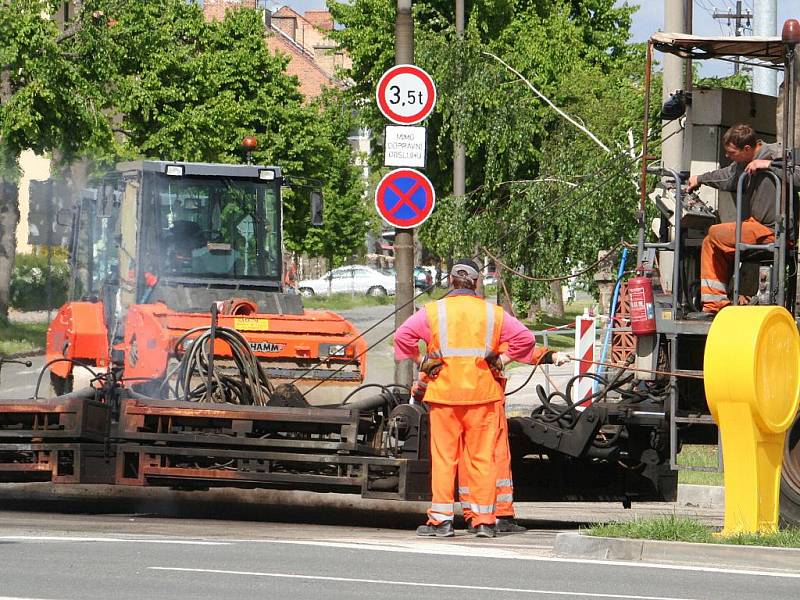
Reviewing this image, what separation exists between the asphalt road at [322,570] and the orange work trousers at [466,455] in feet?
0.71

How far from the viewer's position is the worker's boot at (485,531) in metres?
11.1

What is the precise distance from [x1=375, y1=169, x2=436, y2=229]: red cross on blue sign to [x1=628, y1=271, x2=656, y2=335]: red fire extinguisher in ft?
12.1

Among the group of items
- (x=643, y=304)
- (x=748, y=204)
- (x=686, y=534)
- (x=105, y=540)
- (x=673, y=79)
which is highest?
(x=673, y=79)

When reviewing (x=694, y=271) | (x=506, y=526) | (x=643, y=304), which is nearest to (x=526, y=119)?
(x=694, y=271)

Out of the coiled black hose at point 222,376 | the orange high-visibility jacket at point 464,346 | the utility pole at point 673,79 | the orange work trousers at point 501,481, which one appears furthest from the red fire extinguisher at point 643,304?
the coiled black hose at point 222,376

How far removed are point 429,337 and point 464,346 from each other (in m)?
0.25

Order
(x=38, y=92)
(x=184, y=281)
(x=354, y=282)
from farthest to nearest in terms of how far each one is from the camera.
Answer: (x=354, y=282) → (x=38, y=92) → (x=184, y=281)

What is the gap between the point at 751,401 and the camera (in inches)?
394

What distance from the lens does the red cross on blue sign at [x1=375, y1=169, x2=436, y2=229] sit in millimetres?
14977

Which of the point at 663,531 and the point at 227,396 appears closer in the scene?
the point at 663,531

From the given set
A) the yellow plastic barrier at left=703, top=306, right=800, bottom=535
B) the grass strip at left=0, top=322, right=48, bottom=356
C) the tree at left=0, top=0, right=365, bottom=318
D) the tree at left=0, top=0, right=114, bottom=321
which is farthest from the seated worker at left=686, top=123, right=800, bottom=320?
the grass strip at left=0, top=322, right=48, bottom=356

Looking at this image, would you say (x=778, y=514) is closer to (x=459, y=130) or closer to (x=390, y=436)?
(x=390, y=436)

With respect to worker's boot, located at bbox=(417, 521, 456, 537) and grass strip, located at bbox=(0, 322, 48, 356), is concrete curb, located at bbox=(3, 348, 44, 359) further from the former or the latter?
worker's boot, located at bbox=(417, 521, 456, 537)

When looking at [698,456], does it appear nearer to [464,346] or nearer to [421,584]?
[464,346]
